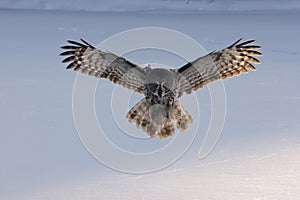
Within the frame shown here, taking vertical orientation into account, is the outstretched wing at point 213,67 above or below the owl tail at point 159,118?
above

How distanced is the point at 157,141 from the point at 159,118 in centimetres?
63

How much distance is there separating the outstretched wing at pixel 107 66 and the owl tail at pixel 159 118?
0.08 metres

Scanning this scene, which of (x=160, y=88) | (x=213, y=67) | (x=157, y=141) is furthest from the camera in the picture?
(x=157, y=141)

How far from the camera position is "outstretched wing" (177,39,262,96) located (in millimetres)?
2438

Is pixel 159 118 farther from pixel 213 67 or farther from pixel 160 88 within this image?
pixel 213 67

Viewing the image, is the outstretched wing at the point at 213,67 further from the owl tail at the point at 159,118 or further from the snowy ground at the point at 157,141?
the snowy ground at the point at 157,141

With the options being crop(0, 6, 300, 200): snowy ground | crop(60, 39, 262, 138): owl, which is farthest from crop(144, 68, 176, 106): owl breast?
crop(0, 6, 300, 200): snowy ground

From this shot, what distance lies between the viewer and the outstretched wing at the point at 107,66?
243 cm

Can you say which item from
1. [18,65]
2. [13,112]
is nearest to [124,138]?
[13,112]

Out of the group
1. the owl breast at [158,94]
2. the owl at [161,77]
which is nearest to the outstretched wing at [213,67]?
the owl at [161,77]

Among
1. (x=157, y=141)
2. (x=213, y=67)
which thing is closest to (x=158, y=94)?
(x=213, y=67)

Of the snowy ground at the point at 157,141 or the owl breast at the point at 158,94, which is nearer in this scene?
the owl breast at the point at 158,94

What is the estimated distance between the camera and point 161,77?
2.30 meters

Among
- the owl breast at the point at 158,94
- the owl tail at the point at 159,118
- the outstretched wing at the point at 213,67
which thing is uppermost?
the outstretched wing at the point at 213,67
